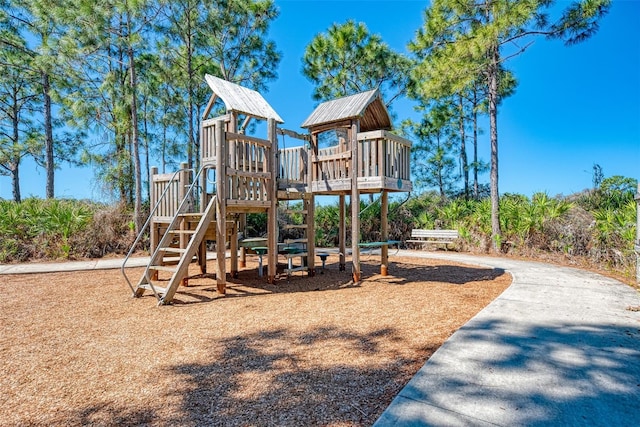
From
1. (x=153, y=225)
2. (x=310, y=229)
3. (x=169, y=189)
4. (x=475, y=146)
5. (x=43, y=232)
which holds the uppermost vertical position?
(x=475, y=146)

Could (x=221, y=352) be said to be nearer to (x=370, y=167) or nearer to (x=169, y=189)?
(x=370, y=167)

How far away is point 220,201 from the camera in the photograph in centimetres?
618

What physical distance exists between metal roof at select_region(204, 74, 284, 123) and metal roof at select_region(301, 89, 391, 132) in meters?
1.04

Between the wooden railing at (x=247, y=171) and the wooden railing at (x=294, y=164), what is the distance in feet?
2.90

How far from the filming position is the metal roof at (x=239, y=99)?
7.34 metres

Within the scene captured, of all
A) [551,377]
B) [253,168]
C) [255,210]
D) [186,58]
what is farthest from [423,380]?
[186,58]

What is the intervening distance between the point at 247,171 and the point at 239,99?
2.08 metres

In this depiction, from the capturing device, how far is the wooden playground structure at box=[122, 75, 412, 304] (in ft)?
20.8

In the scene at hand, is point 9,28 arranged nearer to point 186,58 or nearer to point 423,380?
point 186,58

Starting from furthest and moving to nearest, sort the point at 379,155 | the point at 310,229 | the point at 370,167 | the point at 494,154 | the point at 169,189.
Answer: the point at 494,154, the point at 310,229, the point at 169,189, the point at 370,167, the point at 379,155

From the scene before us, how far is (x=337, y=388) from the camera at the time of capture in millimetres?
2650

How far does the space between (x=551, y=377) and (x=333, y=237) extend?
13.3 m

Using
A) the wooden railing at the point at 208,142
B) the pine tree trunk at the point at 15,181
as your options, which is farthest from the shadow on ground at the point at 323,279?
the pine tree trunk at the point at 15,181

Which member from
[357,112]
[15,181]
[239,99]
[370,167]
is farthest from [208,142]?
[15,181]
